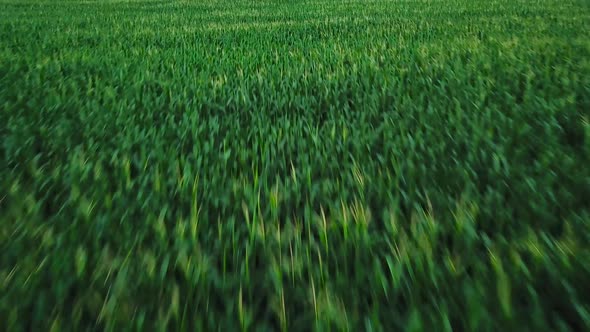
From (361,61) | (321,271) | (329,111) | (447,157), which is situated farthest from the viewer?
(361,61)

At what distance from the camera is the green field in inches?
34.0

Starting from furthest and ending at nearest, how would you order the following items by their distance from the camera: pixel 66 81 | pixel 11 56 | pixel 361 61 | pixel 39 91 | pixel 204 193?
pixel 11 56
pixel 361 61
pixel 66 81
pixel 39 91
pixel 204 193

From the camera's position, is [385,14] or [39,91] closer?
[39,91]

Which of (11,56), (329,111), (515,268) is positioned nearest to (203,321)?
(515,268)

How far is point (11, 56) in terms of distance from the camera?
389 centimetres

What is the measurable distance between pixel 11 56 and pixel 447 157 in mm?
4419

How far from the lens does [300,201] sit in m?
1.34

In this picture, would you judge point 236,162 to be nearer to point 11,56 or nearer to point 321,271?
point 321,271

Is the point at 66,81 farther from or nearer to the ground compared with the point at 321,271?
farther from the ground

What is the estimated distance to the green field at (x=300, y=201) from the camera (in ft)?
2.84

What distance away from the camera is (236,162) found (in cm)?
158

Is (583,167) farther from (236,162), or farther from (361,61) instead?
(361,61)

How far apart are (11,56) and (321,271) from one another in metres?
4.44

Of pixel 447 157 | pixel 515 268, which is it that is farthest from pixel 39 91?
pixel 515 268
